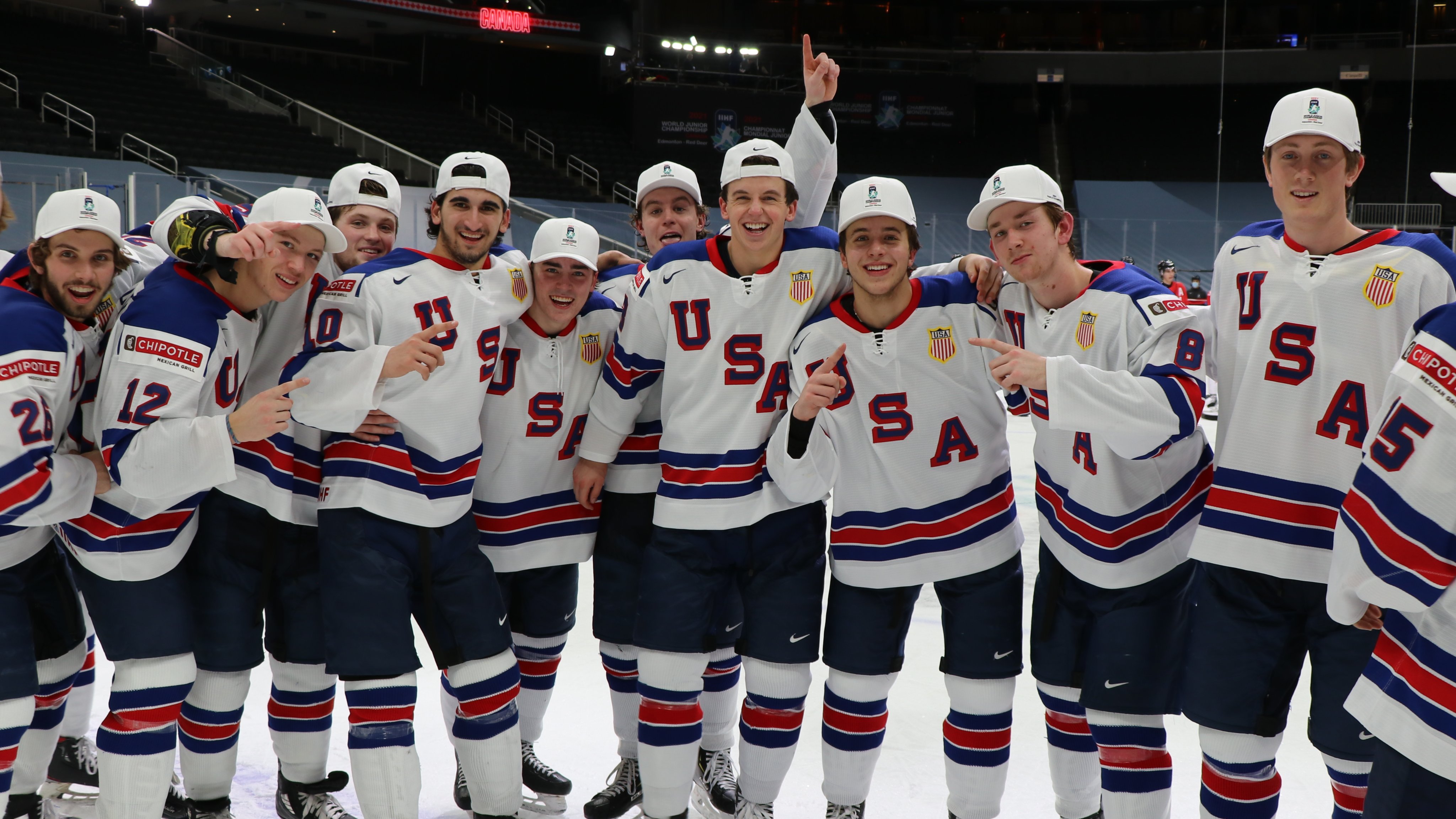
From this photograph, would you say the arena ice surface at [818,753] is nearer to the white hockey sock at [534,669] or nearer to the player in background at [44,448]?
the white hockey sock at [534,669]

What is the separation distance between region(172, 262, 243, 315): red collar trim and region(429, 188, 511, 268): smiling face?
582 mm

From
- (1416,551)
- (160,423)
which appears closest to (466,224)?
(160,423)

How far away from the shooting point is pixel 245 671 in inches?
118

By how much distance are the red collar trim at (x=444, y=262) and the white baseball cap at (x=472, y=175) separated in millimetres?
186

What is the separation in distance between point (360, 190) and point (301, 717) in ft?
5.48

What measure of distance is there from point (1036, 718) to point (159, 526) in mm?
2945

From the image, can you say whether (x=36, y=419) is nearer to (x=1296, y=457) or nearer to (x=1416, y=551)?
(x=1416, y=551)

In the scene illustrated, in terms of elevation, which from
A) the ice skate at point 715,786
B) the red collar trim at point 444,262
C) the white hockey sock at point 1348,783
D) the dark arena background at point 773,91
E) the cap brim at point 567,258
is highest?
the dark arena background at point 773,91

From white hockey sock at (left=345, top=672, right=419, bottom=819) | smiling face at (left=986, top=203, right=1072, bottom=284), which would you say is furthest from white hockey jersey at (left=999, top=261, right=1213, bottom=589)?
white hockey sock at (left=345, top=672, right=419, bottom=819)

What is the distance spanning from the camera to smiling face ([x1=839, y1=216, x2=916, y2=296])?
2916 millimetres

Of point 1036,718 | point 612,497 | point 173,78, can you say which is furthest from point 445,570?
point 173,78

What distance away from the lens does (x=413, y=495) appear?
9.51ft

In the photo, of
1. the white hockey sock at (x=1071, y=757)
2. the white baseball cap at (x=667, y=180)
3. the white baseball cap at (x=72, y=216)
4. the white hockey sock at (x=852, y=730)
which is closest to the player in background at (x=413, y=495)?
the white baseball cap at (x=72, y=216)

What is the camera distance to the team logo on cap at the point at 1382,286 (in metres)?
2.37
